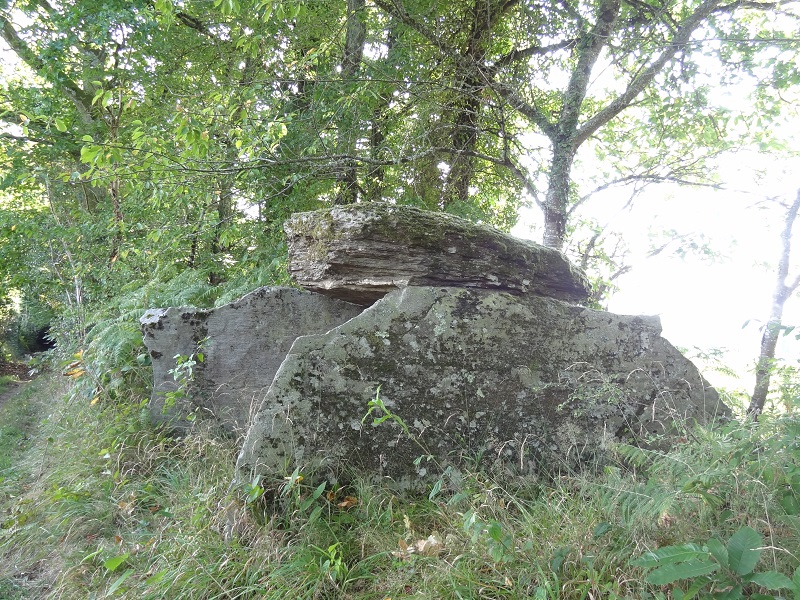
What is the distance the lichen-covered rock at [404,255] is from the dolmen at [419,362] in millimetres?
12

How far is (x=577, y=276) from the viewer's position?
4.88 meters

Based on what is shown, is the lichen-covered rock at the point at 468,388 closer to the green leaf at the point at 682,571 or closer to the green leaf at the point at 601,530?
the green leaf at the point at 601,530

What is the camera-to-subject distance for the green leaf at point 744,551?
6.19 feet

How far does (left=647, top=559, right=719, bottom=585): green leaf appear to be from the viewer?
1.84 metres

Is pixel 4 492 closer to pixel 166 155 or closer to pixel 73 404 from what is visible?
pixel 73 404

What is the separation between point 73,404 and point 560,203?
6.73m

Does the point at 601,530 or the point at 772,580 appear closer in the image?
the point at 772,580

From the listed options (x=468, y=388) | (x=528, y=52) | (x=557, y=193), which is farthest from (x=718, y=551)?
(x=528, y=52)

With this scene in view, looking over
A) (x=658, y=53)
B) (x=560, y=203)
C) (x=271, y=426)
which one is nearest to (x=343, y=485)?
(x=271, y=426)

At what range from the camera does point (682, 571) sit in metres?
1.87

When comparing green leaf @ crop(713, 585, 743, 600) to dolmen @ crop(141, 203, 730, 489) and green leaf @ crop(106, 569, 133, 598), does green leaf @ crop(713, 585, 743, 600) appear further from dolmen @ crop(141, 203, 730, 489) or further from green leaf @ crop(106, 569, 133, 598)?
green leaf @ crop(106, 569, 133, 598)

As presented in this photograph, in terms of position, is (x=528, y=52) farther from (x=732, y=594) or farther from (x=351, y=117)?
(x=732, y=594)

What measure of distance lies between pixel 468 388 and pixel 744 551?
2131mm

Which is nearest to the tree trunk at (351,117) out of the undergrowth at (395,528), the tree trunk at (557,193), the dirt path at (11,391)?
the tree trunk at (557,193)
